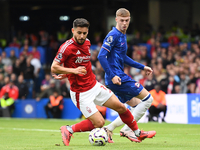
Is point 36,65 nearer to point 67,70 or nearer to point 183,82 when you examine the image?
point 183,82

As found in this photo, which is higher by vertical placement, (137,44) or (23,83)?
(137,44)

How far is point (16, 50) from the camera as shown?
68.1ft

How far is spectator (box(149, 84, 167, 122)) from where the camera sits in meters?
13.8

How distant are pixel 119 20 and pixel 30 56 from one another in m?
11.7

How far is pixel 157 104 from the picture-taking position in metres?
13.9

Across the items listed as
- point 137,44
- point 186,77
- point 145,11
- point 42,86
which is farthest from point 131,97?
point 145,11

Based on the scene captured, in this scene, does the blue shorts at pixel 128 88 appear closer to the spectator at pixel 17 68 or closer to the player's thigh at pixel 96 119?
the player's thigh at pixel 96 119

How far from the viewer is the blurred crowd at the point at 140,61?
15.0m

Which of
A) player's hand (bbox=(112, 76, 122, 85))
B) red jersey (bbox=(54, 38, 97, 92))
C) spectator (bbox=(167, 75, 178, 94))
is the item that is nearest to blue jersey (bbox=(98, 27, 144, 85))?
player's hand (bbox=(112, 76, 122, 85))

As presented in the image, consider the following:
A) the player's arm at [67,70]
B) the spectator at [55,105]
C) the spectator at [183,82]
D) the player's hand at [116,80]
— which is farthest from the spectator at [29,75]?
the player's arm at [67,70]

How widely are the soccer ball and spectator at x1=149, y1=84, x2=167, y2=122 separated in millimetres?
7424

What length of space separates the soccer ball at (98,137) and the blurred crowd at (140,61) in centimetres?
834

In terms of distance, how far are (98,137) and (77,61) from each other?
1.25 metres

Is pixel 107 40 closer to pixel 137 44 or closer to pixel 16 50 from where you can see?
pixel 137 44
